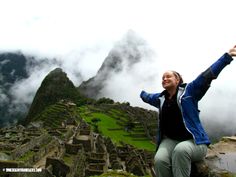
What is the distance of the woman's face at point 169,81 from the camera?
30.5 ft

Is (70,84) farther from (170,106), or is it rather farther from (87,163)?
(170,106)

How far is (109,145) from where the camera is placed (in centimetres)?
5662

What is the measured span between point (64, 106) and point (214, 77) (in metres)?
97.5

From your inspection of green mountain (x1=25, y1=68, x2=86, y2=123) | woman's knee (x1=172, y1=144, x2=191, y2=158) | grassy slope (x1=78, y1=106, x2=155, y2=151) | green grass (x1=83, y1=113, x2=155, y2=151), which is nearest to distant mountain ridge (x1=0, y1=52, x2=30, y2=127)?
green mountain (x1=25, y1=68, x2=86, y2=123)

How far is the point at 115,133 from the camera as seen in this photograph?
93750mm

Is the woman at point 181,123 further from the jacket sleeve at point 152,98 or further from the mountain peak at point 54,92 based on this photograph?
the mountain peak at point 54,92

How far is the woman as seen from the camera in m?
8.64

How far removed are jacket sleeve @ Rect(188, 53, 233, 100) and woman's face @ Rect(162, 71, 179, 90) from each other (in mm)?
394

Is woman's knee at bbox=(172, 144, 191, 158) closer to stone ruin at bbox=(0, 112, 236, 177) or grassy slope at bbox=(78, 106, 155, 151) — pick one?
stone ruin at bbox=(0, 112, 236, 177)

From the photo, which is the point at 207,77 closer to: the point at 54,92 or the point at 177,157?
the point at 177,157

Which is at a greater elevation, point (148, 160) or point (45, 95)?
point (45, 95)

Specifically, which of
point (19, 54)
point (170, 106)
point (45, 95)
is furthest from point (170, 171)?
point (19, 54)

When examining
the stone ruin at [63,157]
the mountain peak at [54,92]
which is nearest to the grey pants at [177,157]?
the stone ruin at [63,157]

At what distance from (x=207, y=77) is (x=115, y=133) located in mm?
85606
